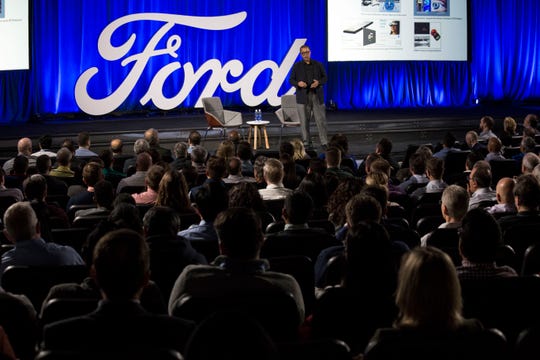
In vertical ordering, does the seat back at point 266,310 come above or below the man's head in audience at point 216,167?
below

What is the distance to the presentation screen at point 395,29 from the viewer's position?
16.4 metres

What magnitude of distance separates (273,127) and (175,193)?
28.3 feet

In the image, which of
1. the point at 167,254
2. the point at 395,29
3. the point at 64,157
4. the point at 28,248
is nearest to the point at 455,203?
the point at 167,254

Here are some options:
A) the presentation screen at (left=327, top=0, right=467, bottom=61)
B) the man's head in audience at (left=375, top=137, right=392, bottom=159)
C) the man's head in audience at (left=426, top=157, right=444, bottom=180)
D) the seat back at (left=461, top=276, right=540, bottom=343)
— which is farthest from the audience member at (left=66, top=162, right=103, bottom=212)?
the presentation screen at (left=327, top=0, right=467, bottom=61)

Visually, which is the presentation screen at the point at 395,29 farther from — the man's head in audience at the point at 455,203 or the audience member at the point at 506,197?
the man's head in audience at the point at 455,203

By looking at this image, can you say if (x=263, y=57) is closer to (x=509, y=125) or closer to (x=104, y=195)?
(x=509, y=125)

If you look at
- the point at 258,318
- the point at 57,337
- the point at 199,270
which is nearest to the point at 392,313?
the point at 258,318

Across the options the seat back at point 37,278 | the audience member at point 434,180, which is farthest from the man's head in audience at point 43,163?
the seat back at point 37,278

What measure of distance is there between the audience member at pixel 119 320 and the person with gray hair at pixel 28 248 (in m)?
1.64

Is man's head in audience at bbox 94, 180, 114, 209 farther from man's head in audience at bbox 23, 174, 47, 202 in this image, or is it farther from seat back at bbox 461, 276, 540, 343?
seat back at bbox 461, 276, 540, 343

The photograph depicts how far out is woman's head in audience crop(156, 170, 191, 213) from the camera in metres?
5.86

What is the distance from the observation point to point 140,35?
15.8m

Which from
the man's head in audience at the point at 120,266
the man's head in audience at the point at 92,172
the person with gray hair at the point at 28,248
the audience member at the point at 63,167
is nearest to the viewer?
the man's head in audience at the point at 120,266

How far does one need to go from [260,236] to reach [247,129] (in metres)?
10.9
